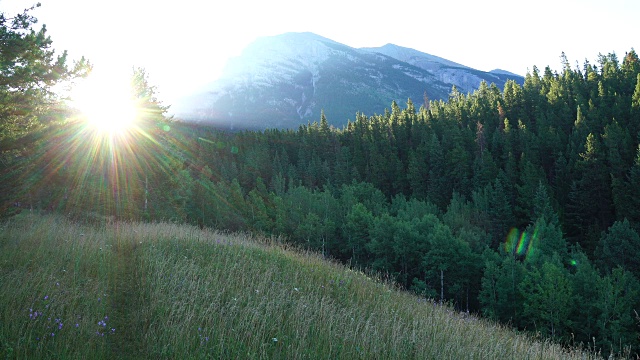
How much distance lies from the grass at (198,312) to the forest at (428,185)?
11.0 ft

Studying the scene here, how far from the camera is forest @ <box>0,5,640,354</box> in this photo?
20.4 m

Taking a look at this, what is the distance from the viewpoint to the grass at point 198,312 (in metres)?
5.11

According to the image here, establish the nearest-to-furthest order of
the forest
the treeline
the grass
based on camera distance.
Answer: the grass < the forest < the treeline

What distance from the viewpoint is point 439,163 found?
82.8 meters

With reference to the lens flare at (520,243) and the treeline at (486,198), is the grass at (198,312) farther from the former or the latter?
the lens flare at (520,243)

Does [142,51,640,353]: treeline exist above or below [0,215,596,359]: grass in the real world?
below

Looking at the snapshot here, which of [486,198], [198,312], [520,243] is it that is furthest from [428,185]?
[198,312]

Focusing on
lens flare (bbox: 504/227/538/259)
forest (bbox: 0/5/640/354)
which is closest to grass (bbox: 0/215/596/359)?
forest (bbox: 0/5/640/354)

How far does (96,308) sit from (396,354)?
4.99 meters

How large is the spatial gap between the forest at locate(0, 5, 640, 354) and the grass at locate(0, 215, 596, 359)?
3350 mm

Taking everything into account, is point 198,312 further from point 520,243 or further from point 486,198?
point 486,198

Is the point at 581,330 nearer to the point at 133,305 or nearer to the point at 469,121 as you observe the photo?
the point at 133,305

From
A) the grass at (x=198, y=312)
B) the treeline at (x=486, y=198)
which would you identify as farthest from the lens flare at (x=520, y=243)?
the grass at (x=198, y=312)

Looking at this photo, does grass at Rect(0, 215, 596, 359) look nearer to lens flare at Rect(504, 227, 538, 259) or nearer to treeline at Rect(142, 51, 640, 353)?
treeline at Rect(142, 51, 640, 353)
